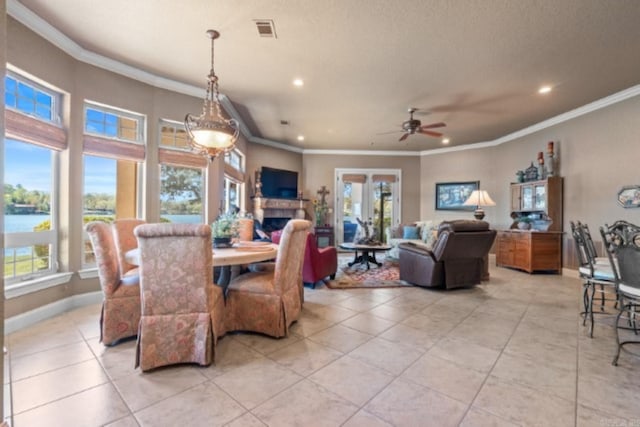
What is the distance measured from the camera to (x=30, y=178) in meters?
2.95

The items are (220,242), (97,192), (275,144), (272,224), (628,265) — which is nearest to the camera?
(628,265)

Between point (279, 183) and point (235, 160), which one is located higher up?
point (235, 160)

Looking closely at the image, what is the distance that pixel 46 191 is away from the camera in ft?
10.2

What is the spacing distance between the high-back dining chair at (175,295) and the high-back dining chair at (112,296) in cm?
53

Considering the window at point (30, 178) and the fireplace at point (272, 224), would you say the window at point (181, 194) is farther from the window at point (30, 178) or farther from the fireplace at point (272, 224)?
the fireplace at point (272, 224)

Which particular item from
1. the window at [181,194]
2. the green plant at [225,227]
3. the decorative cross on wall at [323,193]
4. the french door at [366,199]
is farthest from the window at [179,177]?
the french door at [366,199]

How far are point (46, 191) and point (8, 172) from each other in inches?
15.0

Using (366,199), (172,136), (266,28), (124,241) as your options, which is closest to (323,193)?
(366,199)

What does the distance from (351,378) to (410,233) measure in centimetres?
520

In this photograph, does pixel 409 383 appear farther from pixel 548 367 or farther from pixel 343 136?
pixel 343 136

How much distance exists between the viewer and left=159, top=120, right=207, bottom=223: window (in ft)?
13.4

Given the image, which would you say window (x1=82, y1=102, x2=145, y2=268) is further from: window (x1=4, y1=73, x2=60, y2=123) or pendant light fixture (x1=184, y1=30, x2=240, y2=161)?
pendant light fixture (x1=184, y1=30, x2=240, y2=161)

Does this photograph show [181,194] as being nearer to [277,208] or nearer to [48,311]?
[48,311]

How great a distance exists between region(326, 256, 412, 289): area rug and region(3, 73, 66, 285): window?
11.1 ft
